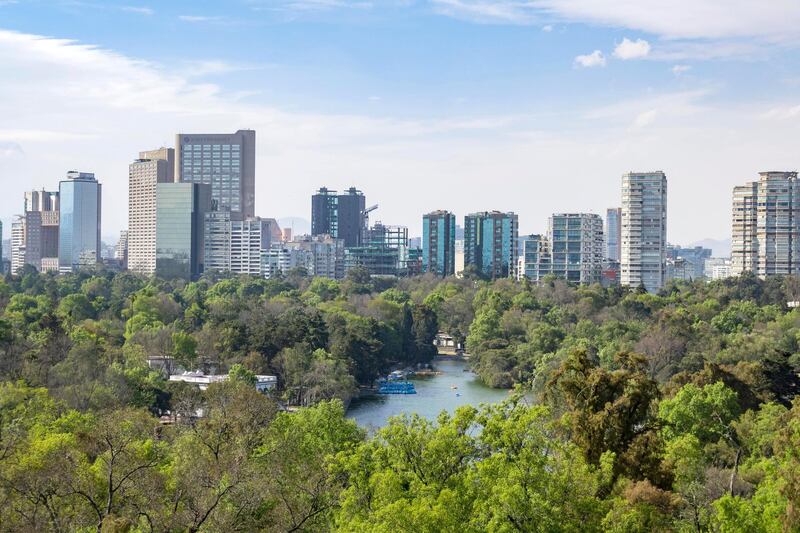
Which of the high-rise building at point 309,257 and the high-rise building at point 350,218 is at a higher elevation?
the high-rise building at point 350,218

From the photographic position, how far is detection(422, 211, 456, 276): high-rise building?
73625 mm

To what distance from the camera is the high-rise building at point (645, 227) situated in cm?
6044

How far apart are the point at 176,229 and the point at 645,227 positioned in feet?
93.2

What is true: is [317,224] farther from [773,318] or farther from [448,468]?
[448,468]

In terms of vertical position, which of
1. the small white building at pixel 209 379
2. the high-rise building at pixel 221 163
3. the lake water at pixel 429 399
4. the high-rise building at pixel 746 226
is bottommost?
the lake water at pixel 429 399

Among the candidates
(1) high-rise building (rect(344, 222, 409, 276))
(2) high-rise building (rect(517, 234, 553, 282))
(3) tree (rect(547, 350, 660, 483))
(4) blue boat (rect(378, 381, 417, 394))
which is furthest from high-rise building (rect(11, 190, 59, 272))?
(3) tree (rect(547, 350, 660, 483))

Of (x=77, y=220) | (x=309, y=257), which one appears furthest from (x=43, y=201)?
(x=309, y=257)

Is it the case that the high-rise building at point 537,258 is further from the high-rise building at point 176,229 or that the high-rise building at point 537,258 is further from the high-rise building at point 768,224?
the high-rise building at point 176,229

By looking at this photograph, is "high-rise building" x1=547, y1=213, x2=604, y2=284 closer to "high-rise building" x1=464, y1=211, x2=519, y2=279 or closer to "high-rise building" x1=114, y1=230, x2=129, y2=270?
"high-rise building" x1=464, y1=211, x2=519, y2=279

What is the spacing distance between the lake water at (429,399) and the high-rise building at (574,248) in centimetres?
2598

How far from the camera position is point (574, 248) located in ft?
209

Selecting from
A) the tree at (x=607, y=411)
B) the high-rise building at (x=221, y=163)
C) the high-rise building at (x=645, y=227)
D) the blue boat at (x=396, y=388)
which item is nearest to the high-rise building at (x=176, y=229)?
the high-rise building at (x=221, y=163)

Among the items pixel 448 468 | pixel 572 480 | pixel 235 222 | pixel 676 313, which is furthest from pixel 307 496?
pixel 235 222

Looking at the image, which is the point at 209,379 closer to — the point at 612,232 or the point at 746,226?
the point at 746,226
